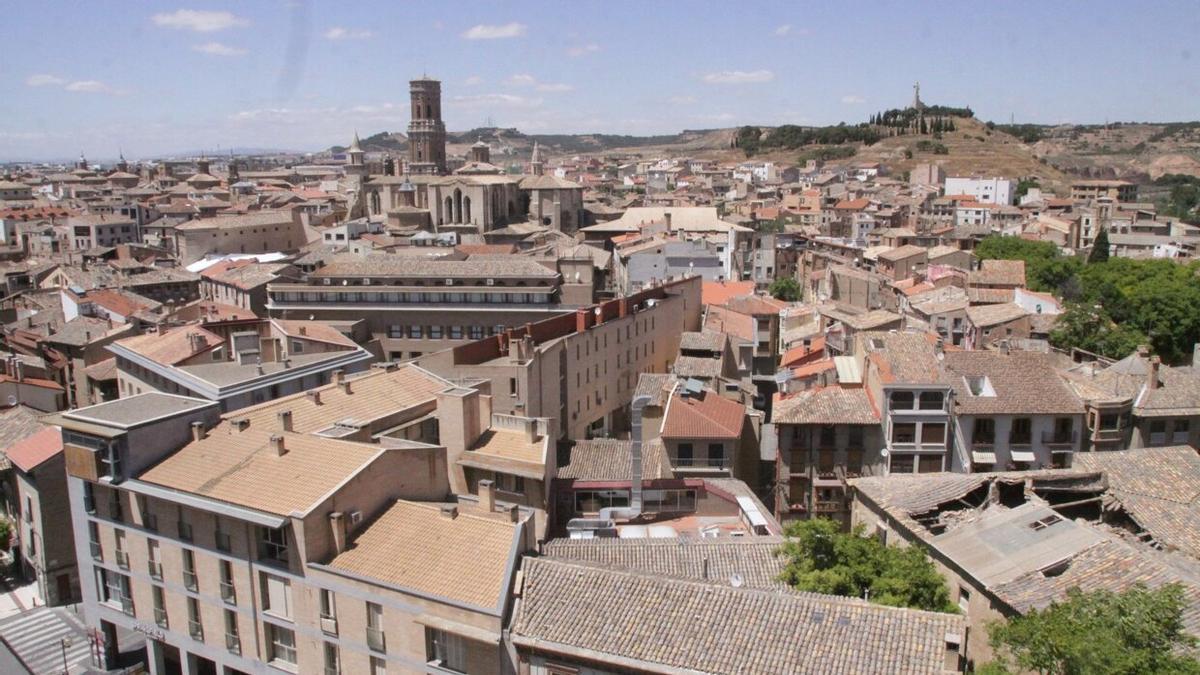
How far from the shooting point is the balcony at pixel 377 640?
2059 centimetres

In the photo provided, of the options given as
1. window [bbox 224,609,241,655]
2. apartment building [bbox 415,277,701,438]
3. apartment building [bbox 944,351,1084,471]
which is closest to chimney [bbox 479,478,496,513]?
window [bbox 224,609,241,655]

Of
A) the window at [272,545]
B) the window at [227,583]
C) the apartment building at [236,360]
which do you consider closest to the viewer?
the window at [272,545]

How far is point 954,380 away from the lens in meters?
34.7

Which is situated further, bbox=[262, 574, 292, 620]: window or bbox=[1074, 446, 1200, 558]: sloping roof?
bbox=[1074, 446, 1200, 558]: sloping roof

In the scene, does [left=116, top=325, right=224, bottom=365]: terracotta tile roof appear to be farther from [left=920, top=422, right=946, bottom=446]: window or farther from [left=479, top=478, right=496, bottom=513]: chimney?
[left=920, top=422, right=946, bottom=446]: window

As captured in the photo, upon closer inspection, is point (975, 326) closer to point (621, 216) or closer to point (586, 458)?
point (586, 458)

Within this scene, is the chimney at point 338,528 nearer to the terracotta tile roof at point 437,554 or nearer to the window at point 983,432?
the terracotta tile roof at point 437,554

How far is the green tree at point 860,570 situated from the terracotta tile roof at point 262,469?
10.1 m

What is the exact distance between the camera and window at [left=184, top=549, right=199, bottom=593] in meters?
23.8

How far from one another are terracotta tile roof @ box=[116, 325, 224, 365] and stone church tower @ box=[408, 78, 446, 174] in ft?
265

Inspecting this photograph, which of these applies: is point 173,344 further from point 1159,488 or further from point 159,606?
point 1159,488

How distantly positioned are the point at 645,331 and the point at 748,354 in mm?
5509

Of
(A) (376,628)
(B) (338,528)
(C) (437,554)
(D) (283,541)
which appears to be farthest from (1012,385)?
(D) (283,541)

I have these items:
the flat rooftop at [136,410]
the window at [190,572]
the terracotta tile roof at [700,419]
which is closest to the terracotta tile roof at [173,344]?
the flat rooftop at [136,410]
